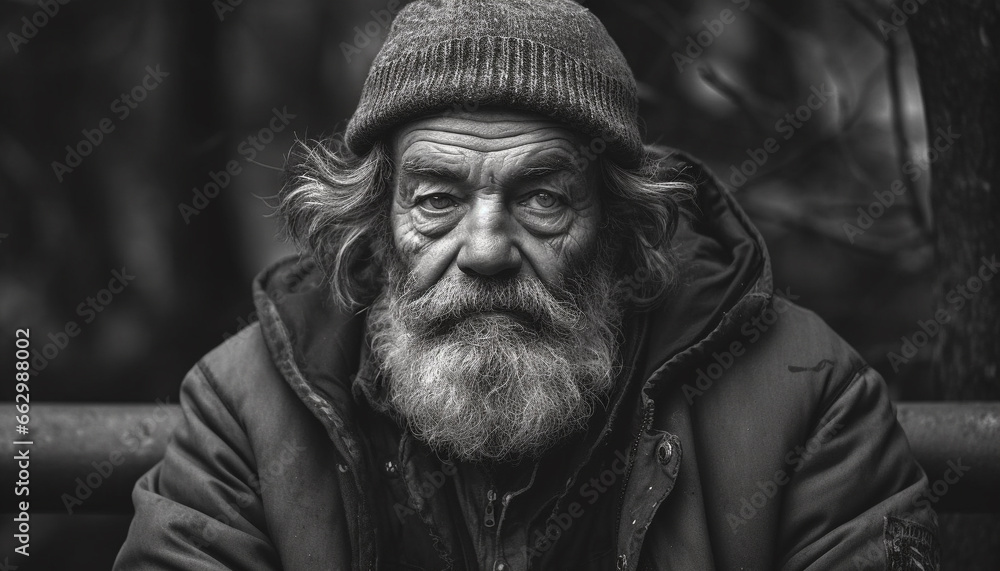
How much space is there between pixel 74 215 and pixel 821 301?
4.13 metres

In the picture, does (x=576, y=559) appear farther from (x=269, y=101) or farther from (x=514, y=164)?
(x=269, y=101)

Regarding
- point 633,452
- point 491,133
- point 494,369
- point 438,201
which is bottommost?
point 633,452

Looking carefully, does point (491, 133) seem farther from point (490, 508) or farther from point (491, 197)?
point (490, 508)

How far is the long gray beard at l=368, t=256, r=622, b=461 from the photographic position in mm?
2447

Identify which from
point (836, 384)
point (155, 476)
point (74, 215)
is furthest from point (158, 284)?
point (836, 384)

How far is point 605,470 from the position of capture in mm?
2520

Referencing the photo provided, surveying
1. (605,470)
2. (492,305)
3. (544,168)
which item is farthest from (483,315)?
(605,470)

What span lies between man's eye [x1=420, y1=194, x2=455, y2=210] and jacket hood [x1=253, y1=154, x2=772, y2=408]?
427 mm

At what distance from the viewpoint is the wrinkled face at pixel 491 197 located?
243 cm

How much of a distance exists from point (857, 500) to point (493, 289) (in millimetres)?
1002

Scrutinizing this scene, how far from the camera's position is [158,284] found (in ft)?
17.4

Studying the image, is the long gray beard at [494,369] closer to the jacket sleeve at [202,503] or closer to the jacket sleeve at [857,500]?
the jacket sleeve at [202,503]

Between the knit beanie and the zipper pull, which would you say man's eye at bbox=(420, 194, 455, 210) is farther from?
the zipper pull

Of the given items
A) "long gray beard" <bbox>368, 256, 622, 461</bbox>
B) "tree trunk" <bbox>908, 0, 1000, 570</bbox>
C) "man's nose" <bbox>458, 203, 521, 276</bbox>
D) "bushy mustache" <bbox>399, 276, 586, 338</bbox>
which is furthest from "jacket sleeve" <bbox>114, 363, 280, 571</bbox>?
"tree trunk" <bbox>908, 0, 1000, 570</bbox>
